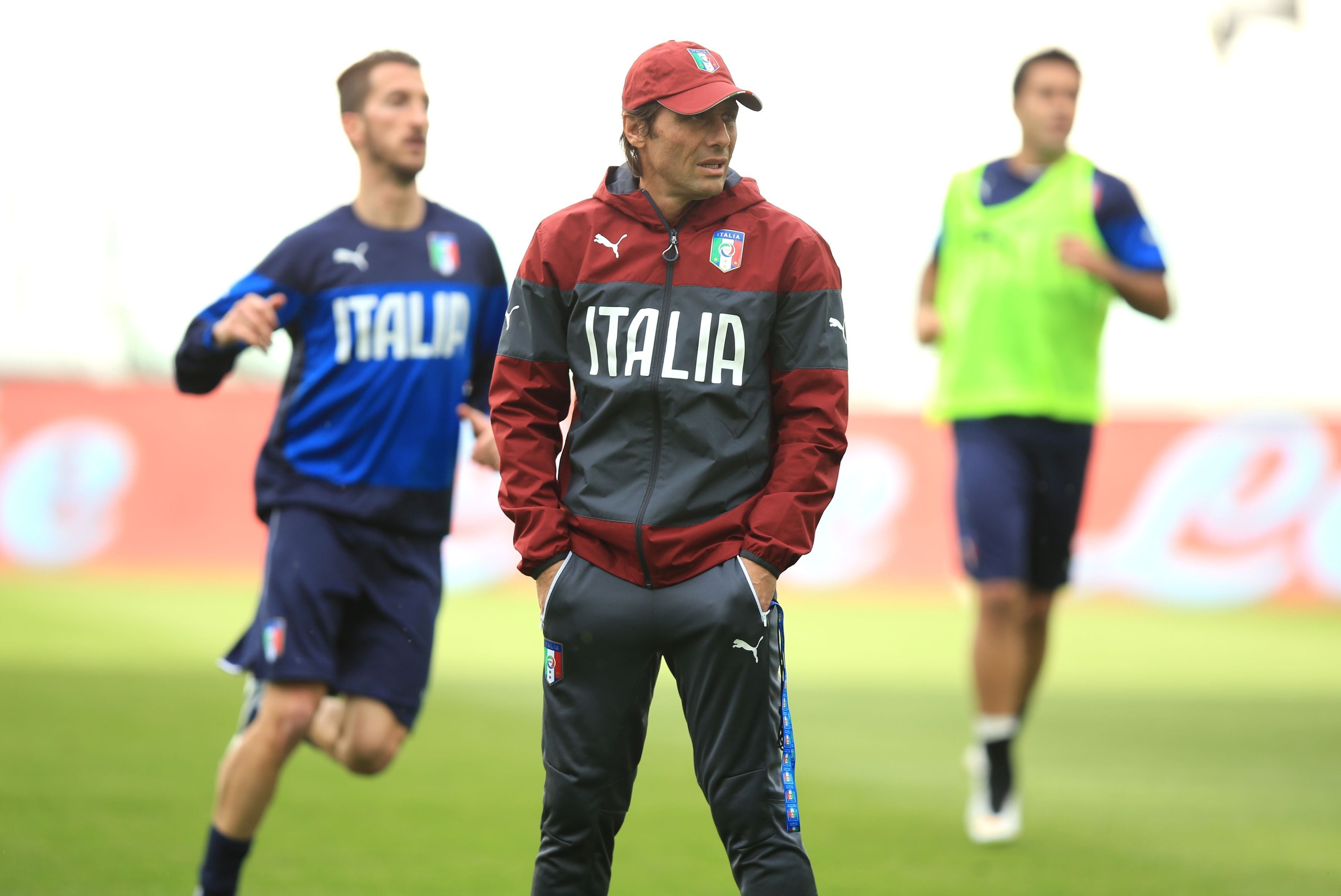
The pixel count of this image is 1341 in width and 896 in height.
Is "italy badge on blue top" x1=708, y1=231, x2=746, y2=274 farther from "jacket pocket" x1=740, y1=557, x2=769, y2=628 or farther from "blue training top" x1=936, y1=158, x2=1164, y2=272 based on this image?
"blue training top" x1=936, y1=158, x2=1164, y2=272

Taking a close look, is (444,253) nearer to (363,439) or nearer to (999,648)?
(363,439)

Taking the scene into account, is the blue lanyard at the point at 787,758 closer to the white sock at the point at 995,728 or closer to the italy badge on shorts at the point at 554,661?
the italy badge on shorts at the point at 554,661

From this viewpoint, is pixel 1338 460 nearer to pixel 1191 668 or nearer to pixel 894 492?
pixel 894 492

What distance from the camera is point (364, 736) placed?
485 cm

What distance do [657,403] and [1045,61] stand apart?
3.21 m

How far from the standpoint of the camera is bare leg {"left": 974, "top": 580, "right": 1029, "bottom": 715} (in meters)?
5.93

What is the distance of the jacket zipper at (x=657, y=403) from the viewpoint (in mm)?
3508

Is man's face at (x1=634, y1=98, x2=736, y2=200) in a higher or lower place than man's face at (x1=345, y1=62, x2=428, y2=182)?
lower

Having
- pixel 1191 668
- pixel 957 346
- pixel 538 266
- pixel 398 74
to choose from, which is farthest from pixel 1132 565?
pixel 538 266

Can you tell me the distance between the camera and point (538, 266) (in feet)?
11.9

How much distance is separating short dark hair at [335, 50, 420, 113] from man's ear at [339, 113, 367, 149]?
2 cm

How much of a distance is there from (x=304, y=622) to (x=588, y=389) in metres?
1.44

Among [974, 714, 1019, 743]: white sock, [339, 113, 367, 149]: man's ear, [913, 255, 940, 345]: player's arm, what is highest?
[339, 113, 367, 149]: man's ear

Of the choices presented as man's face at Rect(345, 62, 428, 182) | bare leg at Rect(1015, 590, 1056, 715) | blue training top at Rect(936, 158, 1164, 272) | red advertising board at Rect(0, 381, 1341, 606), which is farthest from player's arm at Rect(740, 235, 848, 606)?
red advertising board at Rect(0, 381, 1341, 606)
